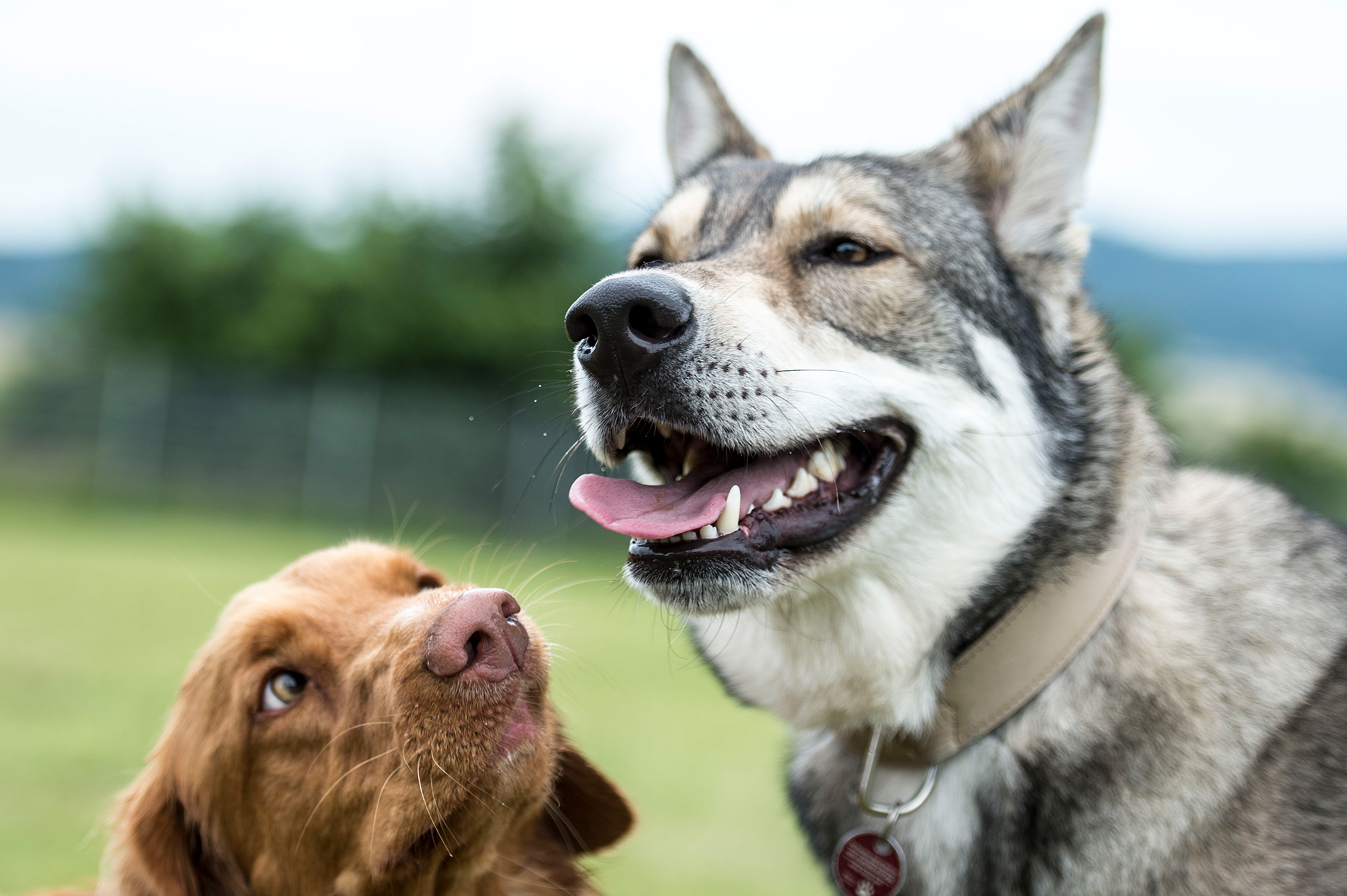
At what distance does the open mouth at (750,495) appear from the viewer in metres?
2.72

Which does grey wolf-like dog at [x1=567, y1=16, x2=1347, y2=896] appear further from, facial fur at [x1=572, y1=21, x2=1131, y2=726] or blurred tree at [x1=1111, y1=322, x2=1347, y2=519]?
blurred tree at [x1=1111, y1=322, x2=1347, y2=519]

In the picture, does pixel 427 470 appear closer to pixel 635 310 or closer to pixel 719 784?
pixel 719 784

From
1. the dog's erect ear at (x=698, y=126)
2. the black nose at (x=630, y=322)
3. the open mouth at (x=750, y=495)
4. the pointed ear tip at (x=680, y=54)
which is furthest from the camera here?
the dog's erect ear at (x=698, y=126)

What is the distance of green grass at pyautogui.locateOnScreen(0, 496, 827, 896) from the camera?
480cm

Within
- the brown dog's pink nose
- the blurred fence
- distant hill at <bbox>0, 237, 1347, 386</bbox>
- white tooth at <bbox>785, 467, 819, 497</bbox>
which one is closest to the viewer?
the brown dog's pink nose

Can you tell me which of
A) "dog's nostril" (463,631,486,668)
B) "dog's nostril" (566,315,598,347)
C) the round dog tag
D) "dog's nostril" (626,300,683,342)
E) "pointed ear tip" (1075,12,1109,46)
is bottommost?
the round dog tag

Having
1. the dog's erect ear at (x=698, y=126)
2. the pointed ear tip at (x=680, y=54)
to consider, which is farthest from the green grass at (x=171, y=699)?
the pointed ear tip at (x=680, y=54)

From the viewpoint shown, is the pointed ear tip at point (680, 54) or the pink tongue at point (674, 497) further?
the pointed ear tip at point (680, 54)

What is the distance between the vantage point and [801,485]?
9.34 feet

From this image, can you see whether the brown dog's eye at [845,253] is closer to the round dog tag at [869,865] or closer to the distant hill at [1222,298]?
the round dog tag at [869,865]

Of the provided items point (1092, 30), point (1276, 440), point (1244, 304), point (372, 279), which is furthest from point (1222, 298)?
point (1092, 30)

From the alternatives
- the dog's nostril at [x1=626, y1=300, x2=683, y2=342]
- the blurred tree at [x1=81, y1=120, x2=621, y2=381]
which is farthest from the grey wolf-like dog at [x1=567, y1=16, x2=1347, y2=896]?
the blurred tree at [x1=81, y1=120, x2=621, y2=381]

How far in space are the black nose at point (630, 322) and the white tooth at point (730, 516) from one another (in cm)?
39

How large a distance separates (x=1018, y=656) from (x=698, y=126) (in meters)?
2.46
